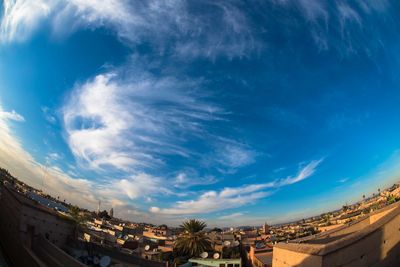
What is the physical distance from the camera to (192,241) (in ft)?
156

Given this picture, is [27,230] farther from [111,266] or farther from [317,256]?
[317,256]

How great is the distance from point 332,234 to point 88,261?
66.0 ft

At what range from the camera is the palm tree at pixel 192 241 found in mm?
47094

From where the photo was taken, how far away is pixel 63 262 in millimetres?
20031

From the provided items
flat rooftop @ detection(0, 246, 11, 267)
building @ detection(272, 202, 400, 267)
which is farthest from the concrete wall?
flat rooftop @ detection(0, 246, 11, 267)

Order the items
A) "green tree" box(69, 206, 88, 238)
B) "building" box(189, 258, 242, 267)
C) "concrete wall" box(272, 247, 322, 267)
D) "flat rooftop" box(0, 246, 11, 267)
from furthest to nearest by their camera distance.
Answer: "building" box(189, 258, 242, 267), "green tree" box(69, 206, 88, 238), "flat rooftop" box(0, 246, 11, 267), "concrete wall" box(272, 247, 322, 267)

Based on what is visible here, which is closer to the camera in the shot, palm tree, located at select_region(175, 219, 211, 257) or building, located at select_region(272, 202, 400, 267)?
building, located at select_region(272, 202, 400, 267)

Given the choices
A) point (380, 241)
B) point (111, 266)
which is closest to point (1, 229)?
point (111, 266)

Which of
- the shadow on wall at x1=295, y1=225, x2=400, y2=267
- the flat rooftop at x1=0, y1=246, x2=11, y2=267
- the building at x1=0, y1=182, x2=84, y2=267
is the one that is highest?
the shadow on wall at x1=295, y1=225, x2=400, y2=267

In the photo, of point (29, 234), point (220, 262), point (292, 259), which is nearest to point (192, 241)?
point (220, 262)

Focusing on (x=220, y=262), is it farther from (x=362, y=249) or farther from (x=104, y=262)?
(x=362, y=249)

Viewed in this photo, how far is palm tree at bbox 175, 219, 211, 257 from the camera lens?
1854 inches

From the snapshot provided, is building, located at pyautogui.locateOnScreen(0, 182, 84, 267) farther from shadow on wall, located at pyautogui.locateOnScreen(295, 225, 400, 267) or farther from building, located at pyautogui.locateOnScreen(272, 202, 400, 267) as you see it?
shadow on wall, located at pyautogui.locateOnScreen(295, 225, 400, 267)

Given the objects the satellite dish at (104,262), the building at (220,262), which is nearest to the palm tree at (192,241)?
the building at (220,262)
